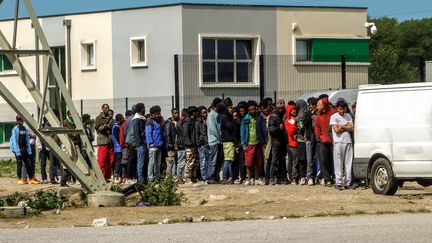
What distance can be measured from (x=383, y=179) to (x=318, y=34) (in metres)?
27.3

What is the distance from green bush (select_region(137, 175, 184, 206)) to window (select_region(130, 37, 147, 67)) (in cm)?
2417

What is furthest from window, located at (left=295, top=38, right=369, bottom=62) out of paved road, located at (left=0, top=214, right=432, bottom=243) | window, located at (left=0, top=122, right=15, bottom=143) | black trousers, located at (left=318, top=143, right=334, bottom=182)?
paved road, located at (left=0, top=214, right=432, bottom=243)

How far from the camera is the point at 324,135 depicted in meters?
25.1

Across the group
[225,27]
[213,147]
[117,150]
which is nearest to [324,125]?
[213,147]

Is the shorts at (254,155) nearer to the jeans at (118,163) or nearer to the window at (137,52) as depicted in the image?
the jeans at (118,163)

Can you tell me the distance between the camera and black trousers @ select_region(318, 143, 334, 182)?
25188mm

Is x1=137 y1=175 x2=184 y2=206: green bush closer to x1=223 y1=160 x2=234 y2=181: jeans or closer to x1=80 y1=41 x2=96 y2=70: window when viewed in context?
x1=223 y1=160 x2=234 y2=181: jeans

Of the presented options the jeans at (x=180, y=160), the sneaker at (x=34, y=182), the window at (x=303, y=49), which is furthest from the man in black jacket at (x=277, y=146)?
the window at (x=303, y=49)

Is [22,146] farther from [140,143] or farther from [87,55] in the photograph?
[87,55]

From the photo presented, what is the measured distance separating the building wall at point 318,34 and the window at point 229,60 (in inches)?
52.3

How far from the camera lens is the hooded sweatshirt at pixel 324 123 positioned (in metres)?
25.1

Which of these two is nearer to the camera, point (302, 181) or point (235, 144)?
point (302, 181)

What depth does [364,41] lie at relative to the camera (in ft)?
167

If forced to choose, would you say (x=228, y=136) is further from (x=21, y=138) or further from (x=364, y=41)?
(x=364, y=41)
